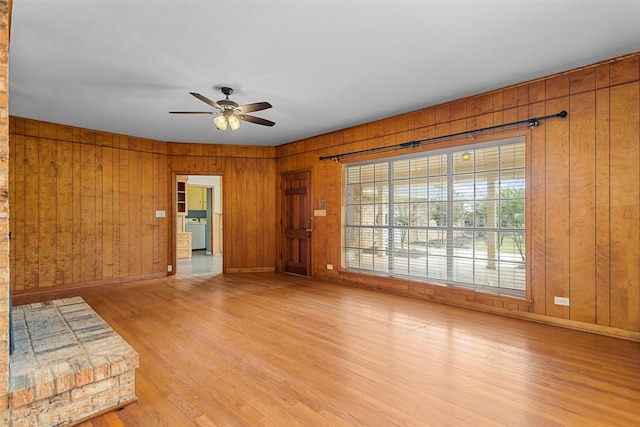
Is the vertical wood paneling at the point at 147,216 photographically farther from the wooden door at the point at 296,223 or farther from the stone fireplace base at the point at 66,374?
the stone fireplace base at the point at 66,374

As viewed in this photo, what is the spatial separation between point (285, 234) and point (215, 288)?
1991mm

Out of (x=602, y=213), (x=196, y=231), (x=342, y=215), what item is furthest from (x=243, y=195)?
(x=602, y=213)

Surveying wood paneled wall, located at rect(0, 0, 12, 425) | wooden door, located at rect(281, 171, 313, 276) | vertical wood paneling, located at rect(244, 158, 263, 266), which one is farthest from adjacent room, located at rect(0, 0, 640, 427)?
vertical wood paneling, located at rect(244, 158, 263, 266)

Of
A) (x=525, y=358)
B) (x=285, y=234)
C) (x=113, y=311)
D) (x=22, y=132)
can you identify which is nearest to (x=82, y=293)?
(x=113, y=311)

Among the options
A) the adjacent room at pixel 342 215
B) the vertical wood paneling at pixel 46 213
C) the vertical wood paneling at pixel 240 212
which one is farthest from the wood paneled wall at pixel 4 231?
the vertical wood paneling at pixel 240 212

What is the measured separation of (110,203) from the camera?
581 cm

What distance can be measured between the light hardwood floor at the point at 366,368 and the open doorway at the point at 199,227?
3.56 metres

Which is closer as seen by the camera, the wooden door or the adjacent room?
the adjacent room

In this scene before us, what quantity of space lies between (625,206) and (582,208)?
33 centimetres

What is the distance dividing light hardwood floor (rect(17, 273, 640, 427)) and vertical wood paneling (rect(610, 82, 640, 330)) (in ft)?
1.24

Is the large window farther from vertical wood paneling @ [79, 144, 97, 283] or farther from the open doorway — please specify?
vertical wood paneling @ [79, 144, 97, 283]

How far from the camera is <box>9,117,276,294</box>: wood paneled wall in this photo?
502 cm

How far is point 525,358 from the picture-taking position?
2.71m

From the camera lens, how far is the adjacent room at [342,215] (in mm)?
2102
